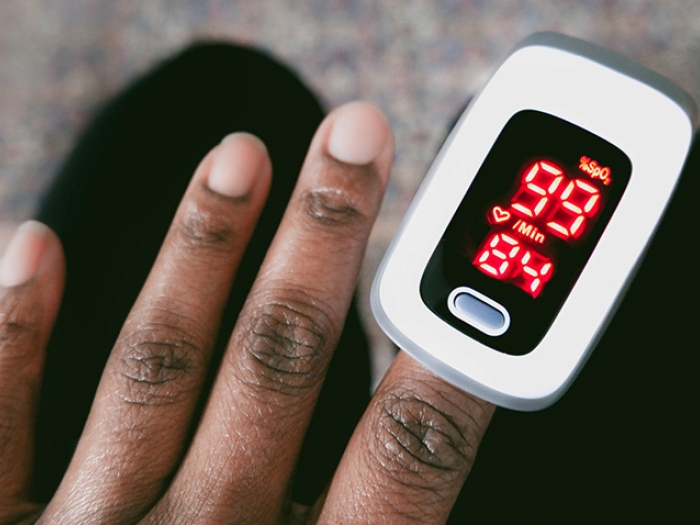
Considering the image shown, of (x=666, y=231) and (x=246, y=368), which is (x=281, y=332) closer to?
(x=246, y=368)

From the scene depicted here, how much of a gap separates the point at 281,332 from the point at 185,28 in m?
0.72

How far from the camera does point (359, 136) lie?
0.91 m

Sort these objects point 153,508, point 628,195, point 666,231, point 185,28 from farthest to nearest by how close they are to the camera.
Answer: point 185,28 < point 666,231 < point 153,508 < point 628,195

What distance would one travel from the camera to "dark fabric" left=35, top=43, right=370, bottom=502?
1162mm

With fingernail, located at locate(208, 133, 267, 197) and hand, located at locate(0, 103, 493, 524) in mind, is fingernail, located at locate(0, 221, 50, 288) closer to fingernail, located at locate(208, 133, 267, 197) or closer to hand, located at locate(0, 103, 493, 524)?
hand, located at locate(0, 103, 493, 524)

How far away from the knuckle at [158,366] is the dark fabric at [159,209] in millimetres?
219

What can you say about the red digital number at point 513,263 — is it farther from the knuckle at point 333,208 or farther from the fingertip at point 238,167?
the fingertip at point 238,167

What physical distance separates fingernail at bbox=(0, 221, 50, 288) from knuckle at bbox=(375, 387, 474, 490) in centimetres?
65

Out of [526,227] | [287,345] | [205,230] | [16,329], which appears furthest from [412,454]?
[16,329]

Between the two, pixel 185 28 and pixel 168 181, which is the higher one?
pixel 185 28

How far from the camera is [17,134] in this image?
132cm

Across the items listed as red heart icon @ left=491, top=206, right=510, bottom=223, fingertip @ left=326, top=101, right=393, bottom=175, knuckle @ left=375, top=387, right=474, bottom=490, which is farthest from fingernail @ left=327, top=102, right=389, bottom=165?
knuckle @ left=375, top=387, right=474, bottom=490

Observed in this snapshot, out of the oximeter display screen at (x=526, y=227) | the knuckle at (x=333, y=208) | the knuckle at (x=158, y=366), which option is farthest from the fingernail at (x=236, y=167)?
Answer: the oximeter display screen at (x=526, y=227)

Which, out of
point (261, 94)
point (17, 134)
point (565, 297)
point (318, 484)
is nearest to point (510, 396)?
point (565, 297)
